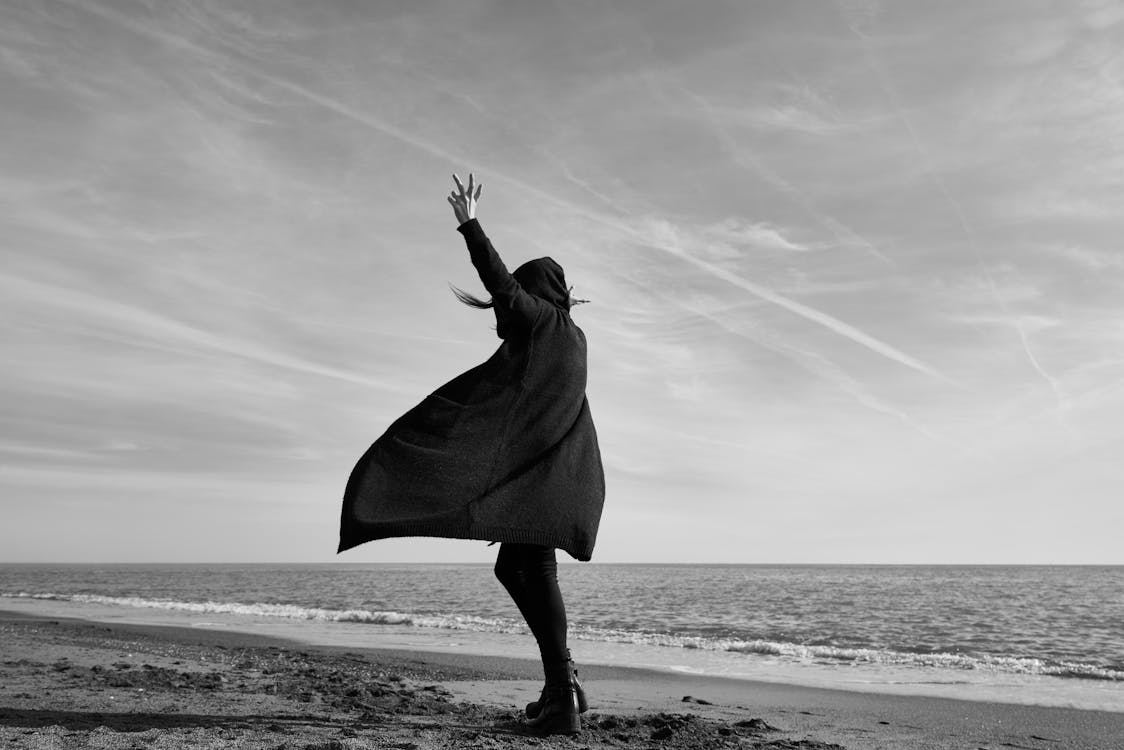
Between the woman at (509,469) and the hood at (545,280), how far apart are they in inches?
2.5

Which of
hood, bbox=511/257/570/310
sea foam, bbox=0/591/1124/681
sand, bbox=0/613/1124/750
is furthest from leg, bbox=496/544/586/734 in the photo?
sea foam, bbox=0/591/1124/681

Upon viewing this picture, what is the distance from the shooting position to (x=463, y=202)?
329 centimetres

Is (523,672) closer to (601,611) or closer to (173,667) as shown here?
(173,667)

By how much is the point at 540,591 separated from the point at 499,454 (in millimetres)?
606

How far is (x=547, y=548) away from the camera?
346 centimetres

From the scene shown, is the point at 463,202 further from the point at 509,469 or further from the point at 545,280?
the point at 509,469

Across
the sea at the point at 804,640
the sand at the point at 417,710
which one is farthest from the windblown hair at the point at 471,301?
the sea at the point at 804,640

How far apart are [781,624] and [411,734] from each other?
58.7 ft

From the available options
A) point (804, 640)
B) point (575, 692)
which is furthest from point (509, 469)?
point (804, 640)

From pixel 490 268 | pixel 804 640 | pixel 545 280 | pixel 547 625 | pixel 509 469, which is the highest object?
pixel 545 280

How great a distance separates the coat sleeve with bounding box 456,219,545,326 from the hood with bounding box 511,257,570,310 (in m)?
0.34

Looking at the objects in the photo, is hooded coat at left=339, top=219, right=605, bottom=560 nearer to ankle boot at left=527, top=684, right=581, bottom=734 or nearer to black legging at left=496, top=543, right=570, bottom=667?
black legging at left=496, top=543, right=570, bottom=667

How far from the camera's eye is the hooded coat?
3.29 metres

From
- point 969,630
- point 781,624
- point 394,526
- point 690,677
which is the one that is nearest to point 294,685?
point 394,526
